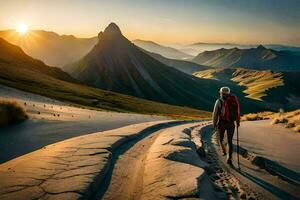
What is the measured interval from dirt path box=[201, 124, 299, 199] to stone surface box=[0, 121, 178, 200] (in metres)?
3.33

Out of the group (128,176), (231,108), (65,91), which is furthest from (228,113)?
(65,91)

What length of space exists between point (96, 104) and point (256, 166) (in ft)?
175

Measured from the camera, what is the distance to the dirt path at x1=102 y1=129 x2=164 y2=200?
8070 millimetres

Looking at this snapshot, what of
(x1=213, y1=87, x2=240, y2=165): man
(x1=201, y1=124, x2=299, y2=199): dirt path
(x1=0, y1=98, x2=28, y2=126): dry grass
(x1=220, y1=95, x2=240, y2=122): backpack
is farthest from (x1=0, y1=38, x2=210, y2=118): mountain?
(x1=201, y1=124, x2=299, y2=199): dirt path

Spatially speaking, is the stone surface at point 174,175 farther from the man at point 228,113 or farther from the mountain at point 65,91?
the mountain at point 65,91

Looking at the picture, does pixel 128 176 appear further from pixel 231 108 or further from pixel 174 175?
pixel 231 108

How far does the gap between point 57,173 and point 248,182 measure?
16.9 feet

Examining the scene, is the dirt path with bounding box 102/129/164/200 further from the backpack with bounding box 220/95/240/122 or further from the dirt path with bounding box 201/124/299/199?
the backpack with bounding box 220/95/240/122

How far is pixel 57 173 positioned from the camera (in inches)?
352

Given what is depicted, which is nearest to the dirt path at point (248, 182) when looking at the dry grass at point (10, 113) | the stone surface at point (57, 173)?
the stone surface at point (57, 173)

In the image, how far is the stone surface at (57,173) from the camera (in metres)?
7.51

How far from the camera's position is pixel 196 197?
7480 millimetres

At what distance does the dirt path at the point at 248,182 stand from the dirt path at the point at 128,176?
7.07 ft

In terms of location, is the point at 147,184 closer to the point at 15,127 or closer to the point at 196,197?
the point at 196,197
